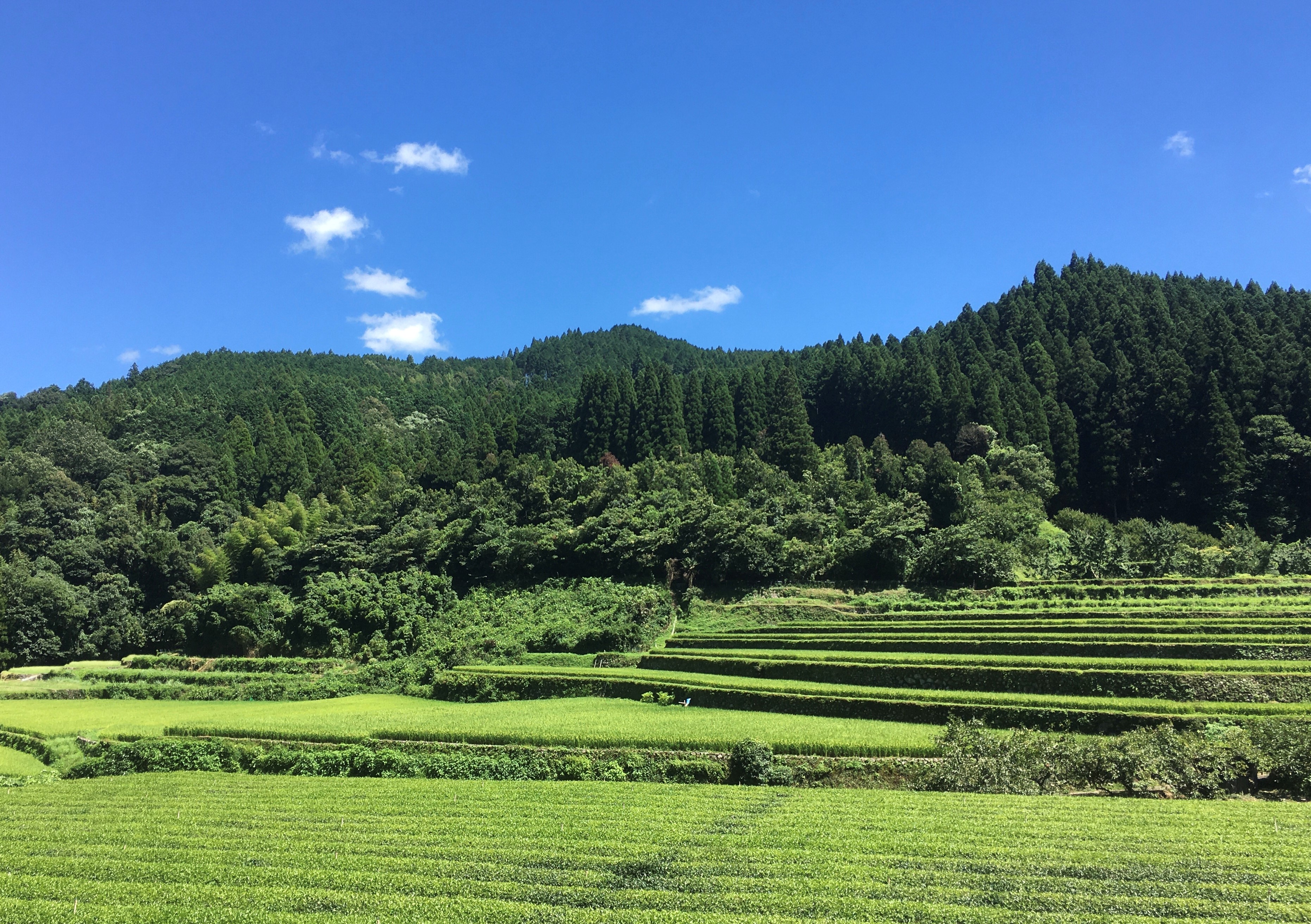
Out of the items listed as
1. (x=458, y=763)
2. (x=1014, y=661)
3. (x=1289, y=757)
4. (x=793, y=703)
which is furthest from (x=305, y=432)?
(x=1289, y=757)

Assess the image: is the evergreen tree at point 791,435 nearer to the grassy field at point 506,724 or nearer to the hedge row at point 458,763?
the grassy field at point 506,724

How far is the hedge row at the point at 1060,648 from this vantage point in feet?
80.4

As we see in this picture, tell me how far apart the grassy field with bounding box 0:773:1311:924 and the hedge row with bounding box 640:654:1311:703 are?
8217 millimetres

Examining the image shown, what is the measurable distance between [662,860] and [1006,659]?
1888 cm

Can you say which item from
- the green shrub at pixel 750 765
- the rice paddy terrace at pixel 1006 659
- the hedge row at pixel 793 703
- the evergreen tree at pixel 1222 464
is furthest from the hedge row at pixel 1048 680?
the evergreen tree at pixel 1222 464

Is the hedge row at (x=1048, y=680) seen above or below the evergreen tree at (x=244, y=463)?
below

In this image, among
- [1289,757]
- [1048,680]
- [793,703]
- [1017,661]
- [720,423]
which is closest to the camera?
[1289,757]

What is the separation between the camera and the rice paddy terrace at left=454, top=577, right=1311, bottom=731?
22.3 meters

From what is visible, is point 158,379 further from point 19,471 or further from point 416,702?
point 416,702

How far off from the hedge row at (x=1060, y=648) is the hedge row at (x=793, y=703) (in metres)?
6.01

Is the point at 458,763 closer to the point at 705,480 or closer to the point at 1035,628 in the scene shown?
the point at 1035,628

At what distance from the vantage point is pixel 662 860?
12078mm

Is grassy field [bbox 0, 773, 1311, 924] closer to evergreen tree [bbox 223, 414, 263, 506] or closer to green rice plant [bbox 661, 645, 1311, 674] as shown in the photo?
green rice plant [bbox 661, 645, 1311, 674]

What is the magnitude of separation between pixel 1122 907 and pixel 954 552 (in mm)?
30468
